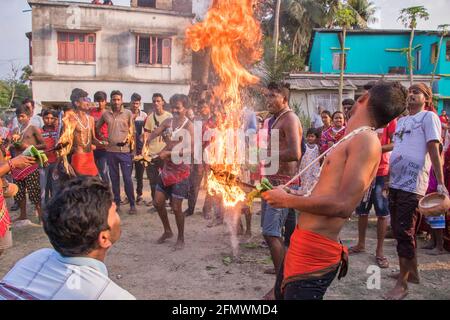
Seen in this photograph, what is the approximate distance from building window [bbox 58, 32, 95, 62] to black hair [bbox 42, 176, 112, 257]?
22.1 metres

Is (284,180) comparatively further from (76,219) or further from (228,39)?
(228,39)

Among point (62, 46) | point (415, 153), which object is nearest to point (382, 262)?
point (415, 153)

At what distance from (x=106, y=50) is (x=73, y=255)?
22.3 m

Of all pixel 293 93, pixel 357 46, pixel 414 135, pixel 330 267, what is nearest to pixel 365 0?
pixel 357 46

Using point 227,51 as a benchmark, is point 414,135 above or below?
below

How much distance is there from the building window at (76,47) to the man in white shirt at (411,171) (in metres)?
20.7

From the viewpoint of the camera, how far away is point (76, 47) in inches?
854

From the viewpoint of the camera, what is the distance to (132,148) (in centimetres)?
772

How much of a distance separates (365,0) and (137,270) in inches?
1321

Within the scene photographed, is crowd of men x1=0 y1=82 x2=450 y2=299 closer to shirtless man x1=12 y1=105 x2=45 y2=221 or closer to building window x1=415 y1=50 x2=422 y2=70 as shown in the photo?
shirtless man x1=12 y1=105 x2=45 y2=221

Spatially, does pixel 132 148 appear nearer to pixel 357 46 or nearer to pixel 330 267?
pixel 330 267

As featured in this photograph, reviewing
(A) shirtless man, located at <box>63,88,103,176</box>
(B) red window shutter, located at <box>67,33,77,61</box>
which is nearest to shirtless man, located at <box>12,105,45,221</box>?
(A) shirtless man, located at <box>63,88,103,176</box>

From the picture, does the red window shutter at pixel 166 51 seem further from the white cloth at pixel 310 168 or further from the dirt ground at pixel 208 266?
the dirt ground at pixel 208 266

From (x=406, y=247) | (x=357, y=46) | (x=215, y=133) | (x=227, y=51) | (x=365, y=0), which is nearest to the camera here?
(x=406, y=247)
